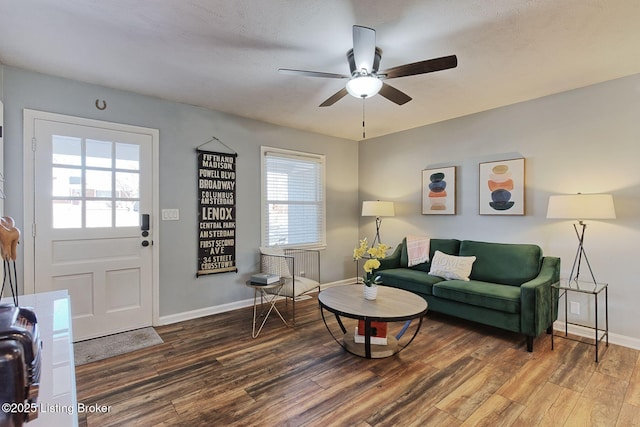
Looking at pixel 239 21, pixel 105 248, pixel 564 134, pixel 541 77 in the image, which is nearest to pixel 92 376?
pixel 105 248

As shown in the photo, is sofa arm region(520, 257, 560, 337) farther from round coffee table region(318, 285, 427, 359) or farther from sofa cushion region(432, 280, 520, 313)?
round coffee table region(318, 285, 427, 359)

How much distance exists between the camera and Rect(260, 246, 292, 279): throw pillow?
3729 millimetres

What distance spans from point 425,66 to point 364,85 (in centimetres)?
43

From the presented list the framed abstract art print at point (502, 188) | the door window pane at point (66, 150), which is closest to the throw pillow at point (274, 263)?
the door window pane at point (66, 150)

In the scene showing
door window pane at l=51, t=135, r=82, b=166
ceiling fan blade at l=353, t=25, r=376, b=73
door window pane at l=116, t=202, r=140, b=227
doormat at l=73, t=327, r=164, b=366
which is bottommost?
doormat at l=73, t=327, r=164, b=366

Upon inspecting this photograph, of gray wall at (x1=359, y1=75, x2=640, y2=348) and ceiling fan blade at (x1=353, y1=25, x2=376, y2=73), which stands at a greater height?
ceiling fan blade at (x1=353, y1=25, x2=376, y2=73)

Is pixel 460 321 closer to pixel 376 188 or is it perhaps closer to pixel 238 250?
pixel 376 188

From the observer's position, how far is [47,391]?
81 centimetres

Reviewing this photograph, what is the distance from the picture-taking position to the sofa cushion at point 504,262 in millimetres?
3301

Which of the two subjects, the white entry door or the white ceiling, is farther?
the white entry door

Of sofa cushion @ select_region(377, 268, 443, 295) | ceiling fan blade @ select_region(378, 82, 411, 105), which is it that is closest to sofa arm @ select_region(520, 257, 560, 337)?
sofa cushion @ select_region(377, 268, 443, 295)

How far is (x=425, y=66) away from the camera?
79.4 inches

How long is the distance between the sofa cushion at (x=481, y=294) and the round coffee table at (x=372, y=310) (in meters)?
0.69

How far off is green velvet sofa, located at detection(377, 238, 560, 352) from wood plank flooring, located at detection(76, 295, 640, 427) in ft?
0.82
